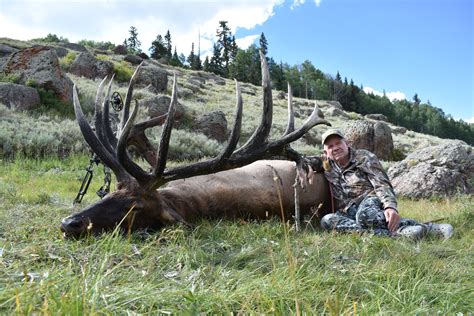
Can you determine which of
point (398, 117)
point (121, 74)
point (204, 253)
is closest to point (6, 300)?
point (204, 253)

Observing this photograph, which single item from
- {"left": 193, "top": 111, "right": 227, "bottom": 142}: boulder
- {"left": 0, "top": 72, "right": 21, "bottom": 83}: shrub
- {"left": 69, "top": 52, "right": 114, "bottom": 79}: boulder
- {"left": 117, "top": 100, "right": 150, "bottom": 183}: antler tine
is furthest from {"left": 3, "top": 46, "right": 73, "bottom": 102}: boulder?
{"left": 117, "top": 100, "right": 150, "bottom": 183}: antler tine

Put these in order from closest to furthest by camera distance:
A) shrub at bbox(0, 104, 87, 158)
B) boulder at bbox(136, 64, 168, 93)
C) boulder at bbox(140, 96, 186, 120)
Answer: shrub at bbox(0, 104, 87, 158), boulder at bbox(140, 96, 186, 120), boulder at bbox(136, 64, 168, 93)

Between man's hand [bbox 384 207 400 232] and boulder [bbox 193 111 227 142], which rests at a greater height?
boulder [bbox 193 111 227 142]

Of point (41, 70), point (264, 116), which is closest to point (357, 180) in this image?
point (264, 116)

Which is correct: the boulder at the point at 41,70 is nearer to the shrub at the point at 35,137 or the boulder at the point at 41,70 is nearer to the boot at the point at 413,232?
the shrub at the point at 35,137

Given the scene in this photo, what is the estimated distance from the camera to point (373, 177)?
16.3 feet

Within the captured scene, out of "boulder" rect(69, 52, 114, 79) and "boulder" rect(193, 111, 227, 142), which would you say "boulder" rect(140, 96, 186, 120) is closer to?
"boulder" rect(193, 111, 227, 142)

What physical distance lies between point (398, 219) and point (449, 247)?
0.70m

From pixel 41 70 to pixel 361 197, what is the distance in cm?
A: 1232

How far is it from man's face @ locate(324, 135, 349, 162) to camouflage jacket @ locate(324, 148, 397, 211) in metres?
0.09

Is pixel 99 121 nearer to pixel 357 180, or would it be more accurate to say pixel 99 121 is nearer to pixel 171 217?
pixel 171 217

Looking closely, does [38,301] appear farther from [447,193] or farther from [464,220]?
[447,193]

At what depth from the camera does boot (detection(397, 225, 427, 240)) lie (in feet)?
14.1

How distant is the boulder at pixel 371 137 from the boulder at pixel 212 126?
4123 millimetres
